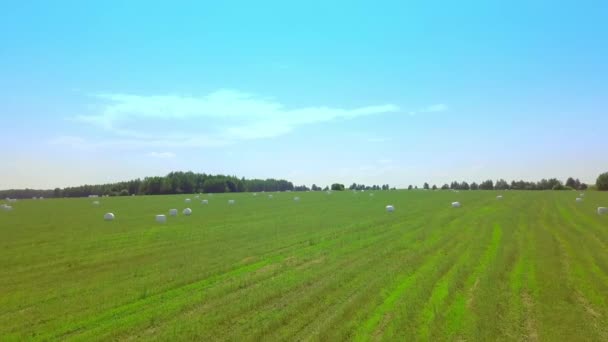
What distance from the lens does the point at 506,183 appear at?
129125mm

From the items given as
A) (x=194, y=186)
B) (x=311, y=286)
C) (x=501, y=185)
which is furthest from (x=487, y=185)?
(x=311, y=286)

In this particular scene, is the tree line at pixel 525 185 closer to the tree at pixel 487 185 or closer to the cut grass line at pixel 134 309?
the tree at pixel 487 185

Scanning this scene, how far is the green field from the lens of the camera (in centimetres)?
845

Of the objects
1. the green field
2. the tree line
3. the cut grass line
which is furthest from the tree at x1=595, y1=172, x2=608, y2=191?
the cut grass line

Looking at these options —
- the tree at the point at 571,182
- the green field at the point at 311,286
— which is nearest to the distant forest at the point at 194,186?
the tree at the point at 571,182

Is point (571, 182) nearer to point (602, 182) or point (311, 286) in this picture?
point (602, 182)

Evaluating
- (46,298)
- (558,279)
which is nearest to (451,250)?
(558,279)

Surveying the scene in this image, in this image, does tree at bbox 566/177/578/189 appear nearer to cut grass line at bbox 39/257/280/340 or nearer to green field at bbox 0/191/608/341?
green field at bbox 0/191/608/341

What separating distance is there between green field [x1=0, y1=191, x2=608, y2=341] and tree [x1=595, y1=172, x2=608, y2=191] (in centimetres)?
10213

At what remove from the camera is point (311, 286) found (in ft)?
37.8

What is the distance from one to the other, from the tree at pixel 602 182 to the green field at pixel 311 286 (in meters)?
102

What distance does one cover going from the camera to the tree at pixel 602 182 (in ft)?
340

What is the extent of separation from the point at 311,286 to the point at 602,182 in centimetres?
11993

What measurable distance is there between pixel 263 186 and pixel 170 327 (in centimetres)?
15644
